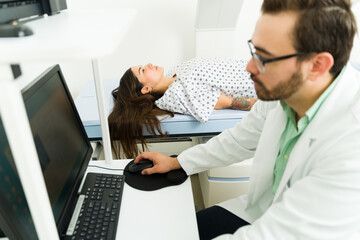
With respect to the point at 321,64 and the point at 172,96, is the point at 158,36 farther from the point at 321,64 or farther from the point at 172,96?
the point at 321,64

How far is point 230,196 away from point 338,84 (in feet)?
3.26

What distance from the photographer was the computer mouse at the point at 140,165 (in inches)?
42.3

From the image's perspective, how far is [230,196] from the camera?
161cm

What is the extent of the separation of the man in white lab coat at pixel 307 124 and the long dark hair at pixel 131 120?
0.87 meters

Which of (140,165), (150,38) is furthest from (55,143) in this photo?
(150,38)

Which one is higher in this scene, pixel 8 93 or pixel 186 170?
pixel 8 93

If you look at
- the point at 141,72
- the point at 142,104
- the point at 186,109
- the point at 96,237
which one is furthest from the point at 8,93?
the point at 141,72

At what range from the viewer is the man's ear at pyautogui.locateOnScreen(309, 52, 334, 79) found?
2.51ft

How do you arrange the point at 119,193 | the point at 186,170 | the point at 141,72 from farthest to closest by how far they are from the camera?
the point at 141,72
the point at 186,170
the point at 119,193

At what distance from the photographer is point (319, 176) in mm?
679

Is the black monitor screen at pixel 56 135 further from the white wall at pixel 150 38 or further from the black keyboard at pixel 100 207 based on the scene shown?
the white wall at pixel 150 38

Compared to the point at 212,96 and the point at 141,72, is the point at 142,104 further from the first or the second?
the point at 212,96

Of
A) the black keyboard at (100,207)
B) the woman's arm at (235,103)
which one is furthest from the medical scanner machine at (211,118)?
the black keyboard at (100,207)

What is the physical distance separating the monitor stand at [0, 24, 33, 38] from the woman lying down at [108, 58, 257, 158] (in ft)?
4.35
